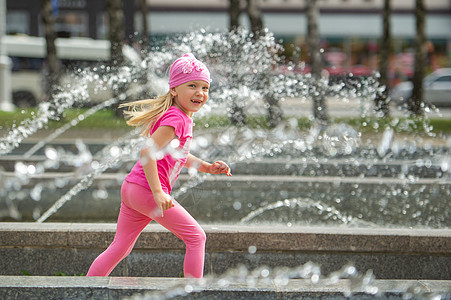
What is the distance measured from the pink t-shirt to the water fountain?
5.65 feet

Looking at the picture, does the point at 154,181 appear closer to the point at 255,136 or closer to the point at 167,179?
the point at 167,179

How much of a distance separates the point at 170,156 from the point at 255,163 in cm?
434

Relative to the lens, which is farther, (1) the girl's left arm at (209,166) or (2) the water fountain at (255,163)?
(2) the water fountain at (255,163)

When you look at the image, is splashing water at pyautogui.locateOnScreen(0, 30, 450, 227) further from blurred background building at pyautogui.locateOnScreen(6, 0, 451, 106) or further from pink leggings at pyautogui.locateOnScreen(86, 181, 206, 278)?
blurred background building at pyautogui.locateOnScreen(6, 0, 451, 106)

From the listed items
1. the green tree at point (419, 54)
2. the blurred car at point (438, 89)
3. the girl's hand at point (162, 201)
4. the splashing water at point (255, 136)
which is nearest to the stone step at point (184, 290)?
the girl's hand at point (162, 201)

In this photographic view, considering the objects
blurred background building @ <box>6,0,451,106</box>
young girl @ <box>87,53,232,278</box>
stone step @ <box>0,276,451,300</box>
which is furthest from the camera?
blurred background building @ <box>6,0,451,106</box>

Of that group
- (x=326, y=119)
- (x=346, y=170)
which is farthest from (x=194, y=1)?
(x=346, y=170)

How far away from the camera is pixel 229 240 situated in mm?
4344

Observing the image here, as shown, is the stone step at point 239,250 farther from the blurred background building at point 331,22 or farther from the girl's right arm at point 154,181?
the blurred background building at point 331,22

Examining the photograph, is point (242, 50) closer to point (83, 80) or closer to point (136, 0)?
point (83, 80)

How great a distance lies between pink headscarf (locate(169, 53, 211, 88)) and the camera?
3451 millimetres

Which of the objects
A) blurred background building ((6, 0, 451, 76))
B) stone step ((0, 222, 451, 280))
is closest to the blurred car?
blurred background building ((6, 0, 451, 76))

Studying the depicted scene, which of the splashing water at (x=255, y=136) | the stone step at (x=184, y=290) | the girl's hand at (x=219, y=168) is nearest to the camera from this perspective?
the stone step at (x=184, y=290)

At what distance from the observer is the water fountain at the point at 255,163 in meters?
6.62
